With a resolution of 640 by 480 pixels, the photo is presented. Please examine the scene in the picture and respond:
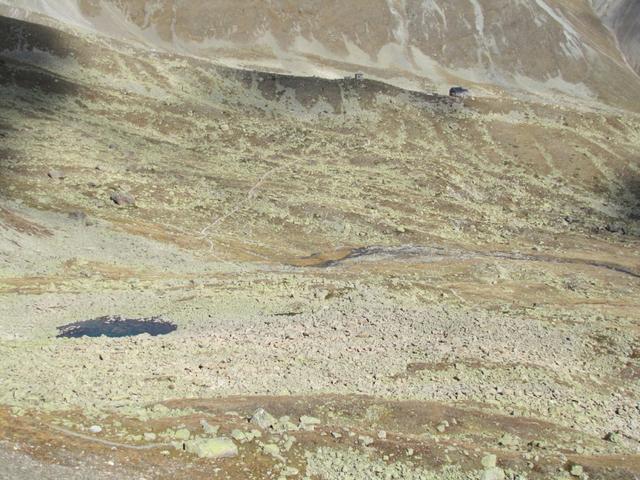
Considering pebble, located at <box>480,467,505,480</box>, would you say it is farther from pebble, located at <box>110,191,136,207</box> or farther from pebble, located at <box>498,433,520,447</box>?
pebble, located at <box>110,191,136,207</box>

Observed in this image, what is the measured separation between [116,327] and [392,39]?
113 meters

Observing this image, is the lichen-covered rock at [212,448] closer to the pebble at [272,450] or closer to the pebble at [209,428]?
the pebble at [209,428]

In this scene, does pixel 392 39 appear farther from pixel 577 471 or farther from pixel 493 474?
pixel 493 474

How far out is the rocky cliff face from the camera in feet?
384

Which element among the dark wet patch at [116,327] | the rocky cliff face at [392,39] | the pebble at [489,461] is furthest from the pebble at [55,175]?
the rocky cliff face at [392,39]

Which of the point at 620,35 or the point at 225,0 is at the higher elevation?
the point at 620,35

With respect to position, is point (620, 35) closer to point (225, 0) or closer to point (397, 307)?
point (225, 0)

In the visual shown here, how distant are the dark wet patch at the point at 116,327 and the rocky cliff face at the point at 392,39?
93626 millimetres

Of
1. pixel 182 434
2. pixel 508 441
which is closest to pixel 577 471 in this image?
pixel 508 441

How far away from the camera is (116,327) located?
22578 millimetres

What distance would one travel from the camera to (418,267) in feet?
106

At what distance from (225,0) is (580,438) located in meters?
122

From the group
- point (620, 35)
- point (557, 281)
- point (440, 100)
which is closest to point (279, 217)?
point (557, 281)

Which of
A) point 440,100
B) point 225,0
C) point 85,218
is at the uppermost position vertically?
point 225,0
